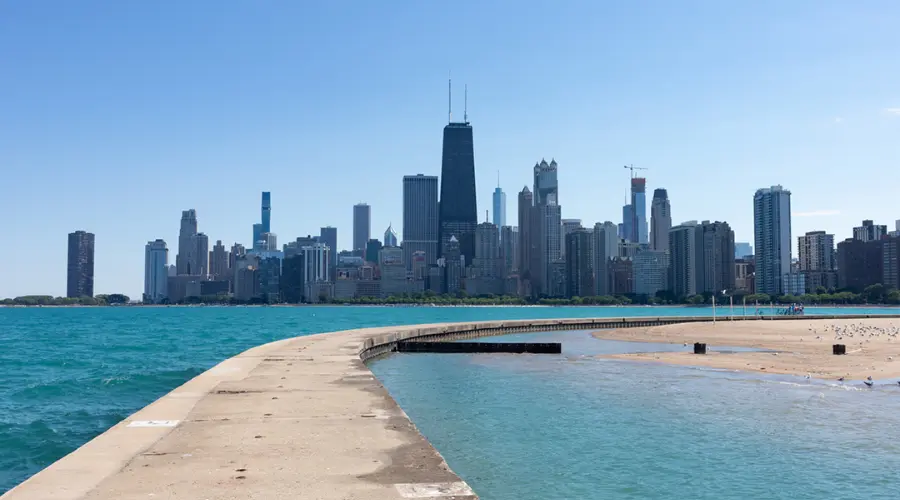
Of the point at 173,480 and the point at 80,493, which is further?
the point at 173,480

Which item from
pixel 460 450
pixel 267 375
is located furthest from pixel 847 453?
pixel 267 375

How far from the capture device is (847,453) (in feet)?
56.3

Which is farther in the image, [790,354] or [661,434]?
[790,354]

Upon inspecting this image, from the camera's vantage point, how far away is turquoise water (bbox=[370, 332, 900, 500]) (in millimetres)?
14828

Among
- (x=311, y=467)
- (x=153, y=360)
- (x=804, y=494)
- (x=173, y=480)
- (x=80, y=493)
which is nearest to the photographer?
(x=80, y=493)

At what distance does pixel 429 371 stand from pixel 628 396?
47.3 ft

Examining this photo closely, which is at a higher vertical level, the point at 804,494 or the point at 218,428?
the point at 218,428

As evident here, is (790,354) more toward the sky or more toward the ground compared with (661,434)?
more toward the ground

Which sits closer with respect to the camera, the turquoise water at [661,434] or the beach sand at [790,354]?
the turquoise water at [661,434]

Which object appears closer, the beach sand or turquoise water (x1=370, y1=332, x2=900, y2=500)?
turquoise water (x1=370, y1=332, x2=900, y2=500)

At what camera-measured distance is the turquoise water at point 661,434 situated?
48.6 feet

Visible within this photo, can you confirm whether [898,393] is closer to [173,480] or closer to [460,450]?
[460,450]

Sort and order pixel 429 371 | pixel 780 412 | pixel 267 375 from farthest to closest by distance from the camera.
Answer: pixel 429 371, pixel 267 375, pixel 780 412

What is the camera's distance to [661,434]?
19672mm
